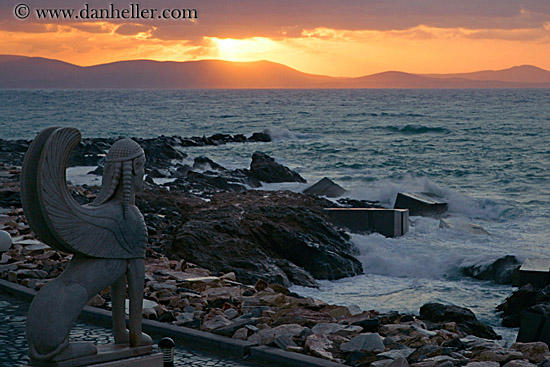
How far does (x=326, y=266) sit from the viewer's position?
1444cm

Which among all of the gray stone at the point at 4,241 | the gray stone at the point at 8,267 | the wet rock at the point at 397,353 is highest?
the gray stone at the point at 4,241

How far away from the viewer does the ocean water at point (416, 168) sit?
14750mm

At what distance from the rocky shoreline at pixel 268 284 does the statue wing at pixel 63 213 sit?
243 cm

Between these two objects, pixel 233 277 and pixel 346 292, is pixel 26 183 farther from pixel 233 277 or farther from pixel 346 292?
pixel 346 292

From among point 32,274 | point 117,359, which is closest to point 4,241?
point 32,274

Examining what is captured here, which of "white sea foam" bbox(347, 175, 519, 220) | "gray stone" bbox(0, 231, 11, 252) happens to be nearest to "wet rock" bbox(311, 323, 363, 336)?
"gray stone" bbox(0, 231, 11, 252)

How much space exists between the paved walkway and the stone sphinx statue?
1.37 meters

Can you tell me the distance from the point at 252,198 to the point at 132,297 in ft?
50.8

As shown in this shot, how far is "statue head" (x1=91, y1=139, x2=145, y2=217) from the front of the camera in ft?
19.4

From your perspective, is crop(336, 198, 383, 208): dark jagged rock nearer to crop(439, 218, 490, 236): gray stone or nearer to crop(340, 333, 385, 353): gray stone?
crop(439, 218, 490, 236): gray stone

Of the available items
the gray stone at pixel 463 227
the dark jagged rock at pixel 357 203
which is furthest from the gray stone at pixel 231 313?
the dark jagged rock at pixel 357 203

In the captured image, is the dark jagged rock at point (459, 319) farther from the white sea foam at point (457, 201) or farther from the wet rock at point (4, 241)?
the white sea foam at point (457, 201)

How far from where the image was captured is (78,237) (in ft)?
18.7

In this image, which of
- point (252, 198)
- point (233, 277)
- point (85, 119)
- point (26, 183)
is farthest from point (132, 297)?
point (85, 119)
